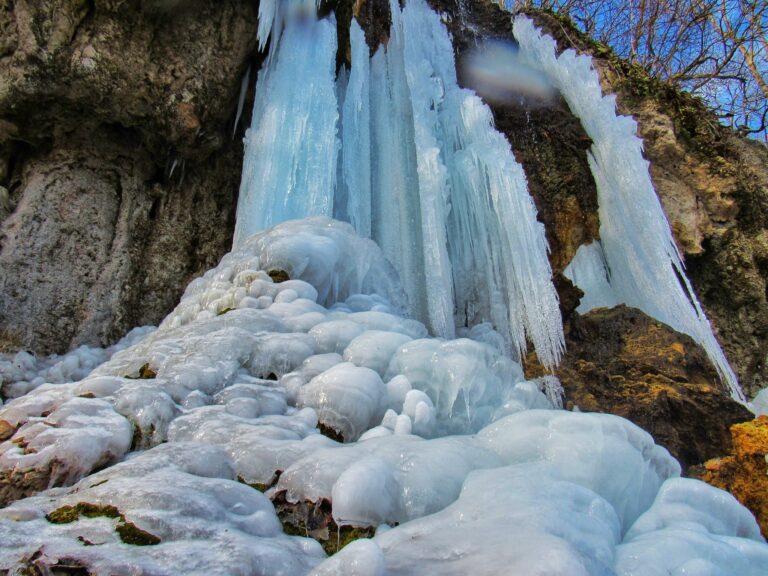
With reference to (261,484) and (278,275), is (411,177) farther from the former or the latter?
(261,484)

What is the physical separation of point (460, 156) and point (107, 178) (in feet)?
12.0

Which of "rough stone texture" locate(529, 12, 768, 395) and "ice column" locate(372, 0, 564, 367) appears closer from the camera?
"ice column" locate(372, 0, 564, 367)

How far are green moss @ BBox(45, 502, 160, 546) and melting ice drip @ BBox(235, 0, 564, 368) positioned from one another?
366 centimetres

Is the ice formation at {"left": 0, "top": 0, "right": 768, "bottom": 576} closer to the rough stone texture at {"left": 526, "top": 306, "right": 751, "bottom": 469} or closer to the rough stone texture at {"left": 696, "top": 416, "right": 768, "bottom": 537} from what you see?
the rough stone texture at {"left": 696, "top": 416, "right": 768, "bottom": 537}

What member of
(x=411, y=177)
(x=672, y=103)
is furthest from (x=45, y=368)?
(x=672, y=103)

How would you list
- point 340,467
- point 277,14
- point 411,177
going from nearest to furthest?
1. point 340,467
2. point 411,177
3. point 277,14

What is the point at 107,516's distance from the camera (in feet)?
4.71

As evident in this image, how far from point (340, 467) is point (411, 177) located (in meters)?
4.46

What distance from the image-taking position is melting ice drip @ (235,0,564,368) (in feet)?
17.3

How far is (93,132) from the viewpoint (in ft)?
19.3

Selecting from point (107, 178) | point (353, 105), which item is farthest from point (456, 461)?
point (107, 178)

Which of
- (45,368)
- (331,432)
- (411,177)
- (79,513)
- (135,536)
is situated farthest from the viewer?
(411,177)

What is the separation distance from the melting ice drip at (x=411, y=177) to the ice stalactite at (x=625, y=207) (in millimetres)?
1371

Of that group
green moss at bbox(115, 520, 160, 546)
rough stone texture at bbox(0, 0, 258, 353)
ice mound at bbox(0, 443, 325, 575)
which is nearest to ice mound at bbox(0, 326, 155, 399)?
rough stone texture at bbox(0, 0, 258, 353)
